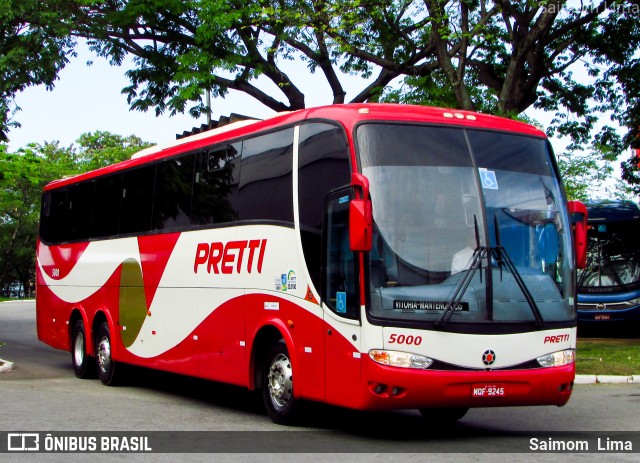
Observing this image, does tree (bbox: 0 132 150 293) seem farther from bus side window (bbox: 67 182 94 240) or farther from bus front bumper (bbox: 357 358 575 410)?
bus front bumper (bbox: 357 358 575 410)

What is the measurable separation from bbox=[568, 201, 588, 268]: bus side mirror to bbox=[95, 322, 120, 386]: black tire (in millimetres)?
8361

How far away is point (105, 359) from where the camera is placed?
55.0 feet

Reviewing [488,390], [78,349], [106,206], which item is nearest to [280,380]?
[488,390]

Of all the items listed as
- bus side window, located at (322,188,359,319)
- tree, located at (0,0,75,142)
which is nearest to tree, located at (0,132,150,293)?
tree, located at (0,0,75,142)

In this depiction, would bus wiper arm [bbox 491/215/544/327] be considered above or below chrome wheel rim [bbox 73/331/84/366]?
above

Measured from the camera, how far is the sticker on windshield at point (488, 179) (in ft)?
33.7

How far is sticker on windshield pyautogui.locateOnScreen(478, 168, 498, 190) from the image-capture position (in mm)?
10266

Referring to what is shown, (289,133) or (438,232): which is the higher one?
(289,133)

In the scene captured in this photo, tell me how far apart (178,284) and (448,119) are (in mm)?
5018

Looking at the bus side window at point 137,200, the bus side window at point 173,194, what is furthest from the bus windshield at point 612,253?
the bus side window at point 173,194

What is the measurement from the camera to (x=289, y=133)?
38.2 feet

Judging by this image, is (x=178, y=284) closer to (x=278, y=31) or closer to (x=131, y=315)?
(x=131, y=315)

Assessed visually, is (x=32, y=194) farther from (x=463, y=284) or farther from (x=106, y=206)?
(x=463, y=284)

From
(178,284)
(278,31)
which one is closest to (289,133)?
(178,284)
